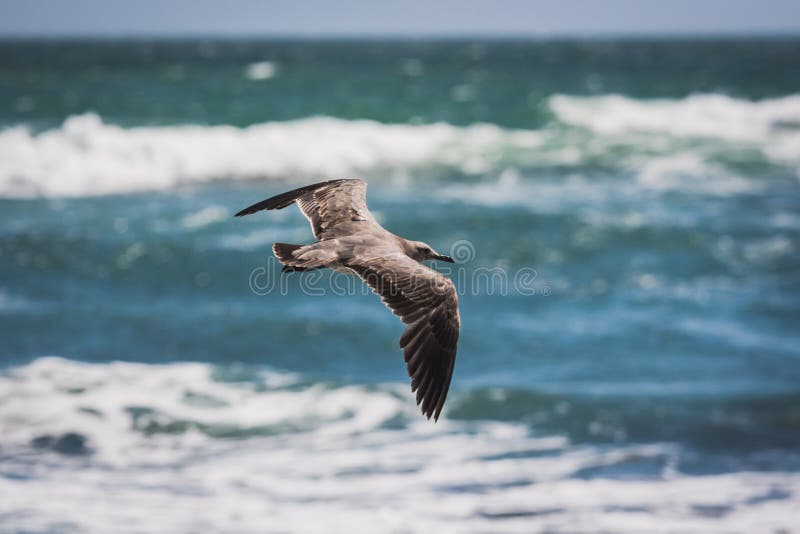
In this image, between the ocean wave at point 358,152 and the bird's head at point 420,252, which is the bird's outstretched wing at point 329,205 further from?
the ocean wave at point 358,152

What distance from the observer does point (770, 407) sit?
8.23 metres

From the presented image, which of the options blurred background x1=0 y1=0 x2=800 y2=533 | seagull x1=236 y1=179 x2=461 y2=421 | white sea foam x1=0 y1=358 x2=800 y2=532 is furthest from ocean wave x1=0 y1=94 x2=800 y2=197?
seagull x1=236 y1=179 x2=461 y2=421

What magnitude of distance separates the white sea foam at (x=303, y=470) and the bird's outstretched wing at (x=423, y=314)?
2065 millimetres

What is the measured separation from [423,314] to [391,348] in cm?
488

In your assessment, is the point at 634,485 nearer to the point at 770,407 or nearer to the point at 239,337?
the point at 770,407

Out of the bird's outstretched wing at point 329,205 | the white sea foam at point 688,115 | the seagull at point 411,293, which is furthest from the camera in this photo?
the white sea foam at point 688,115

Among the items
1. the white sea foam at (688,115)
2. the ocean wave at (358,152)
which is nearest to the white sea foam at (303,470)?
the ocean wave at (358,152)

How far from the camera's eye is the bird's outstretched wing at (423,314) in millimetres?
4523

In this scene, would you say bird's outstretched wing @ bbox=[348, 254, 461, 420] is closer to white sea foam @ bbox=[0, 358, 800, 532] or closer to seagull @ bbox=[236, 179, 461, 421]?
seagull @ bbox=[236, 179, 461, 421]

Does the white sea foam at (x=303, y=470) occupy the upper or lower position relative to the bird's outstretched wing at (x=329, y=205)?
lower

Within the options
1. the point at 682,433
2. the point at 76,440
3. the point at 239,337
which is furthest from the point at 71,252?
the point at 682,433

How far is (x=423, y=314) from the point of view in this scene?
462 cm

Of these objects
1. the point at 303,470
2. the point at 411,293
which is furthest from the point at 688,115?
the point at 411,293

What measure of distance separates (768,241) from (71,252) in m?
8.64
